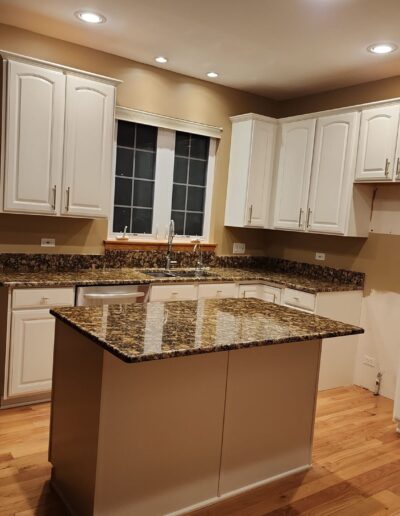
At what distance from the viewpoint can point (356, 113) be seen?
12.7 ft

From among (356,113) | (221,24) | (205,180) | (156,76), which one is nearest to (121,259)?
(205,180)

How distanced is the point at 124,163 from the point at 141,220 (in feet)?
1.78

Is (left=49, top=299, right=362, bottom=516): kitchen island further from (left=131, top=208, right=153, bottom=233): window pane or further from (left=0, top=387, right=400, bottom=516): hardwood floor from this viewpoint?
Result: (left=131, top=208, right=153, bottom=233): window pane

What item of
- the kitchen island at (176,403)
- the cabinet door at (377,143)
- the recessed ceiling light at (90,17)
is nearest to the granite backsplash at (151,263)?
the cabinet door at (377,143)

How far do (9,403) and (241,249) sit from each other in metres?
2.68

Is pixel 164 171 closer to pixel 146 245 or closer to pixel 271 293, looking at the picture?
pixel 146 245

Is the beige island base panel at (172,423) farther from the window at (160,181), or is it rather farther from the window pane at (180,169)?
the window pane at (180,169)

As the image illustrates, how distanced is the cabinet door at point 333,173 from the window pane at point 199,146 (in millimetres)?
1086

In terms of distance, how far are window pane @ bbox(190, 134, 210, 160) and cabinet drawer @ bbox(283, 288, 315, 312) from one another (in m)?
1.59

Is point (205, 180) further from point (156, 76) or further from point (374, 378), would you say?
point (374, 378)

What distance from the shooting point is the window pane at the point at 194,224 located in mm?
4699

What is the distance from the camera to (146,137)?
4332 mm

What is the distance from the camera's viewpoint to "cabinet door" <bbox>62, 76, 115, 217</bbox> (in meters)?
3.48

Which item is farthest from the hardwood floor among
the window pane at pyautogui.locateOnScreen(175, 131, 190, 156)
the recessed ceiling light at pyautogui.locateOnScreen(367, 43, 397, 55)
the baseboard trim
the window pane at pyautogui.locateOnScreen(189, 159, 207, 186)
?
the recessed ceiling light at pyautogui.locateOnScreen(367, 43, 397, 55)
